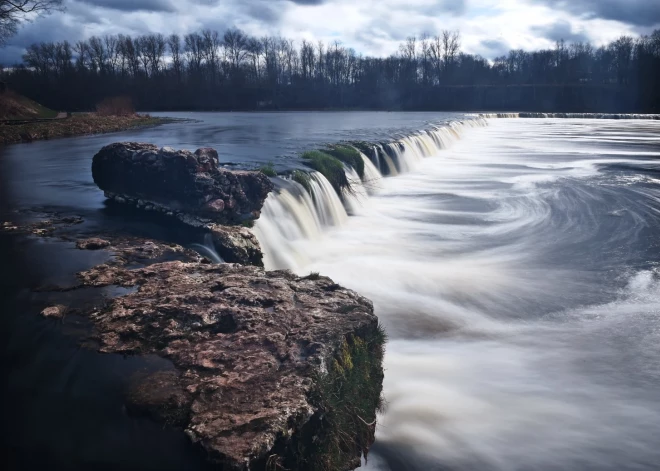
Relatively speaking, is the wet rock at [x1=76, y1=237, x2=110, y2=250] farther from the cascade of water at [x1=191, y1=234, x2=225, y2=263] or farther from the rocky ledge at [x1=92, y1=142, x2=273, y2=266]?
the rocky ledge at [x1=92, y1=142, x2=273, y2=266]

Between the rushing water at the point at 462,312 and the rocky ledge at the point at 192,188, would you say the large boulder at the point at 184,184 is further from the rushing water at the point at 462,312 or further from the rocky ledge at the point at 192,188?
the rushing water at the point at 462,312

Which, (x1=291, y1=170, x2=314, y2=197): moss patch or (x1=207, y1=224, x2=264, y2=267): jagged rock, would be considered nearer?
(x1=207, y1=224, x2=264, y2=267): jagged rock

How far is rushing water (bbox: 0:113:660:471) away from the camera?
4.11m

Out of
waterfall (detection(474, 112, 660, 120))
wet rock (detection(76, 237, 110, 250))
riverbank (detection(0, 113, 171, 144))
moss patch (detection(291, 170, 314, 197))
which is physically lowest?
wet rock (detection(76, 237, 110, 250))

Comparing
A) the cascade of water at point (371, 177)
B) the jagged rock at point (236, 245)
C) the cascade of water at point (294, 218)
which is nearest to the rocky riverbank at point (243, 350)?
the jagged rock at point (236, 245)

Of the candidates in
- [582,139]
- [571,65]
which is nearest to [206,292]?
[582,139]

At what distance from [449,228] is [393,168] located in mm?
6927

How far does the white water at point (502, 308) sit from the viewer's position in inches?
179

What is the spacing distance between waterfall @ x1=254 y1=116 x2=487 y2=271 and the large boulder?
19.3 inches

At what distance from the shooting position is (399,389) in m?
5.14

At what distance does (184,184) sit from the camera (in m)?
7.97

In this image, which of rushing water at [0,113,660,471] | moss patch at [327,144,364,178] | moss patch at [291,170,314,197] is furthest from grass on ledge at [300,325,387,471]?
moss patch at [327,144,364,178]

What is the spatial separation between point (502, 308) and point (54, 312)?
5523mm

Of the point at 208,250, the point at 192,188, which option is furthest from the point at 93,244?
the point at 192,188
